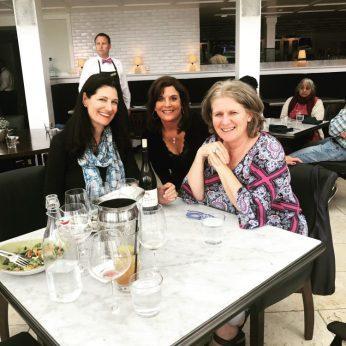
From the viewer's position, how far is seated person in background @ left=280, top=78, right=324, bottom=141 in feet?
17.2

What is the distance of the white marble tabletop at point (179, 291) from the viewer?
1.02 metres

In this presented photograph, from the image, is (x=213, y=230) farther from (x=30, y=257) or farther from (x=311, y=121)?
(x=311, y=121)

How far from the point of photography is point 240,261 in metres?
1.36

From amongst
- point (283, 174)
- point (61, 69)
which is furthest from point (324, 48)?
point (283, 174)

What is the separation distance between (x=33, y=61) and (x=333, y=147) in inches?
192

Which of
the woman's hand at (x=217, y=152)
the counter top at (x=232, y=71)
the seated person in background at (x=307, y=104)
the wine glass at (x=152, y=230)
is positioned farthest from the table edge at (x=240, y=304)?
the counter top at (x=232, y=71)

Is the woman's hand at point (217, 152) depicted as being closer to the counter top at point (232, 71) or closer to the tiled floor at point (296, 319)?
the tiled floor at point (296, 319)

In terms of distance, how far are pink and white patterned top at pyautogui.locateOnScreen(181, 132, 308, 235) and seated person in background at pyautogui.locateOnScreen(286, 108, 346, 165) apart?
6.88 feet

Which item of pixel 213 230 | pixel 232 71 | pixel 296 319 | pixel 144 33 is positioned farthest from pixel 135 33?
pixel 213 230

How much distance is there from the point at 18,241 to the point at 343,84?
8144 millimetres

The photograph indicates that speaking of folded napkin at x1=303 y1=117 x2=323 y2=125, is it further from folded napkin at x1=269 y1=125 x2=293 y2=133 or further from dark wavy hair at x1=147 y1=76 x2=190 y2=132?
dark wavy hair at x1=147 y1=76 x2=190 y2=132

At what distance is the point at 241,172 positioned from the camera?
1.84m

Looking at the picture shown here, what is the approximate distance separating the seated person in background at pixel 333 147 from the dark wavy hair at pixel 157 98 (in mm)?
1610

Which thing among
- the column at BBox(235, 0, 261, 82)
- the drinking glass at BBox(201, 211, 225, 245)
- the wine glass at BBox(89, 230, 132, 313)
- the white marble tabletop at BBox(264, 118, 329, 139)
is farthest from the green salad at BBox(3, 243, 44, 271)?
the column at BBox(235, 0, 261, 82)
